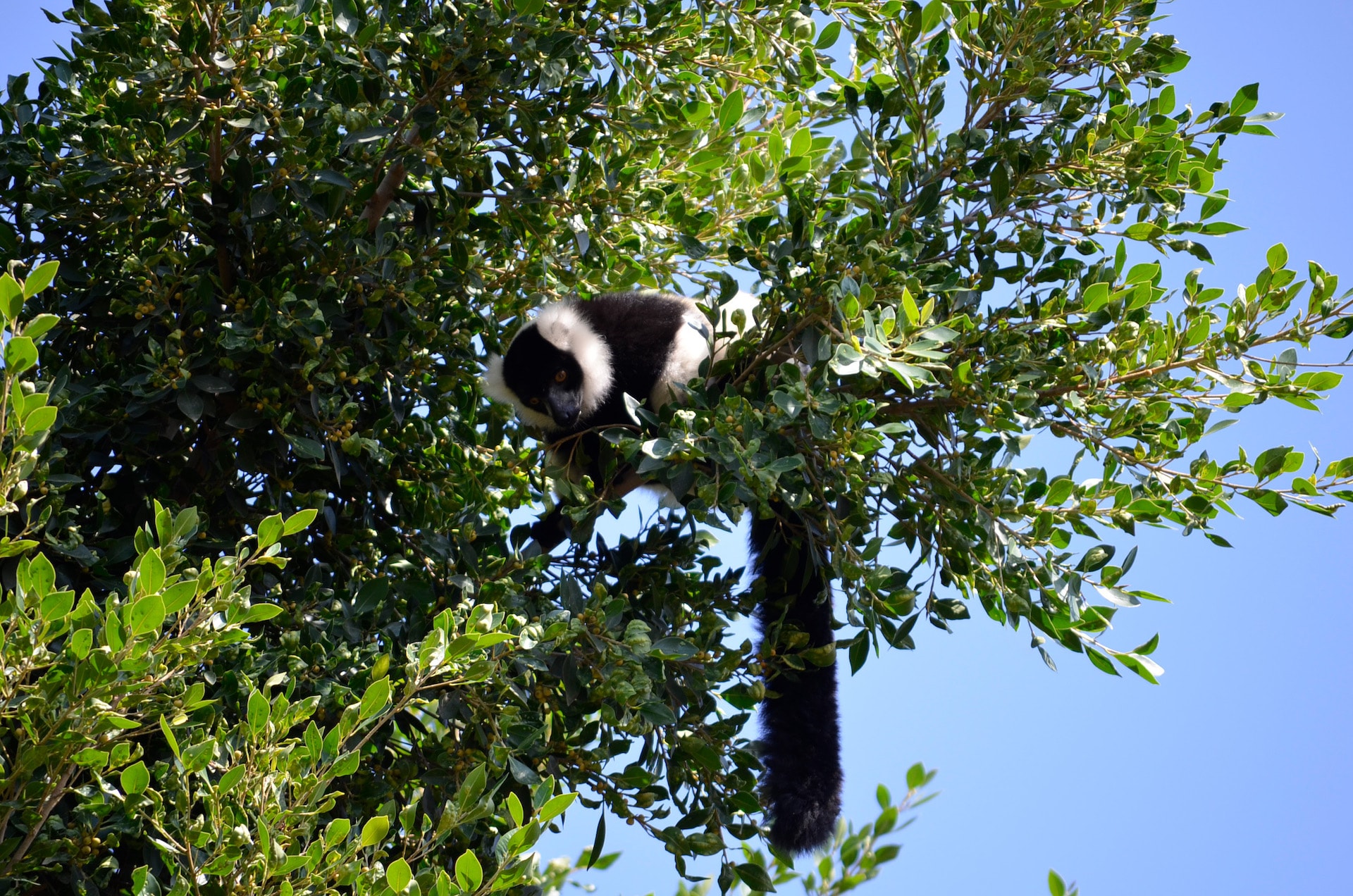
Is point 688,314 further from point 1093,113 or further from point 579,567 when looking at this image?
point 1093,113

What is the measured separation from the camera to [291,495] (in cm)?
308

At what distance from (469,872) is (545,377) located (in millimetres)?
2679

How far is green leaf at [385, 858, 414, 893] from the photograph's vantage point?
191cm

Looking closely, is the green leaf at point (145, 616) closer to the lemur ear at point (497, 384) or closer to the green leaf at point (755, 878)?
the green leaf at point (755, 878)

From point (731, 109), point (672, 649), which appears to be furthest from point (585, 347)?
point (672, 649)

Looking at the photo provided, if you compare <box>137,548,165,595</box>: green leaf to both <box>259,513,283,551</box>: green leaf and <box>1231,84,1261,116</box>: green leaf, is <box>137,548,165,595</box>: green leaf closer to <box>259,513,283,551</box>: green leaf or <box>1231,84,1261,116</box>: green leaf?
<box>259,513,283,551</box>: green leaf

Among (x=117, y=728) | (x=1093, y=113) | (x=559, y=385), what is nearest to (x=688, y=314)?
(x=559, y=385)

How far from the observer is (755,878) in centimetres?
280

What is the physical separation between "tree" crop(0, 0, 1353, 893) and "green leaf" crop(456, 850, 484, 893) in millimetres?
220

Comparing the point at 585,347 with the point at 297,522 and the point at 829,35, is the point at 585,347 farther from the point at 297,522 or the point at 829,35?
the point at 297,522

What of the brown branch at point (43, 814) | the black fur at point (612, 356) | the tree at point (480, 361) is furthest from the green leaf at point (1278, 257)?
the brown branch at point (43, 814)

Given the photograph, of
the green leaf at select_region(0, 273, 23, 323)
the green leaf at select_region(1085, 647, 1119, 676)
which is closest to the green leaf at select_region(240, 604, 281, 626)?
the green leaf at select_region(0, 273, 23, 323)

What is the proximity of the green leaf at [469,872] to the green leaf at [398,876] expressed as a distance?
9 centimetres

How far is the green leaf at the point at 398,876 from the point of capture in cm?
191
